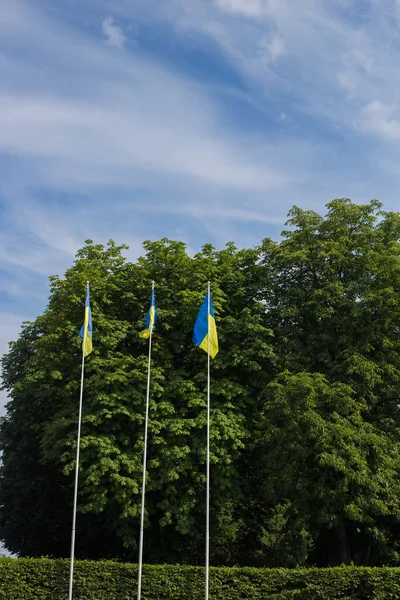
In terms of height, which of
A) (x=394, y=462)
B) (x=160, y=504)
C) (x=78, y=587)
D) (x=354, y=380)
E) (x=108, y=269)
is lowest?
(x=78, y=587)

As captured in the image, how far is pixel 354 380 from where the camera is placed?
2530 cm

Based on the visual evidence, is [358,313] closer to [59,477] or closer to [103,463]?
[103,463]

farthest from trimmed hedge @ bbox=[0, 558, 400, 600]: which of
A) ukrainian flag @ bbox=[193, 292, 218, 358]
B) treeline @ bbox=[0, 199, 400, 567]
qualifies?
ukrainian flag @ bbox=[193, 292, 218, 358]

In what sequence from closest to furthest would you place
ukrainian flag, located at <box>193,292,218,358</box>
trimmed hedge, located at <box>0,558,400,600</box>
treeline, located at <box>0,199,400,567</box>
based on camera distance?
trimmed hedge, located at <box>0,558,400,600</box> → ukrainian flag, located at <box>193,292,218,358</box> → treeline, located at <box>0,199,400,567</box>

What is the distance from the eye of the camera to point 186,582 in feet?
71.7

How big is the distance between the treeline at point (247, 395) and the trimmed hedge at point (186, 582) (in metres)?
2.09

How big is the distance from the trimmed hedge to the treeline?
2.09 m

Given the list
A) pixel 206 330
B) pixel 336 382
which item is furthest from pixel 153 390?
pixel 336 382

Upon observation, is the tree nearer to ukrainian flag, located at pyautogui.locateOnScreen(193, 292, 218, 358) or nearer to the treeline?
the treeline

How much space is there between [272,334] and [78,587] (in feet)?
40.1

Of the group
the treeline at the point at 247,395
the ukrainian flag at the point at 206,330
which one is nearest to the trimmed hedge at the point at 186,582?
the treeline at the point at 247,395

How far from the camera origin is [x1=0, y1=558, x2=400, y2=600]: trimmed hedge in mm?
20516

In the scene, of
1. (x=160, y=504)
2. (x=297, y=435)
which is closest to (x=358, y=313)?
(x=297, y=435)

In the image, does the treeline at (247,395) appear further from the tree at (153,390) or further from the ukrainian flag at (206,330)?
the ukrainian flag at (206,330)
